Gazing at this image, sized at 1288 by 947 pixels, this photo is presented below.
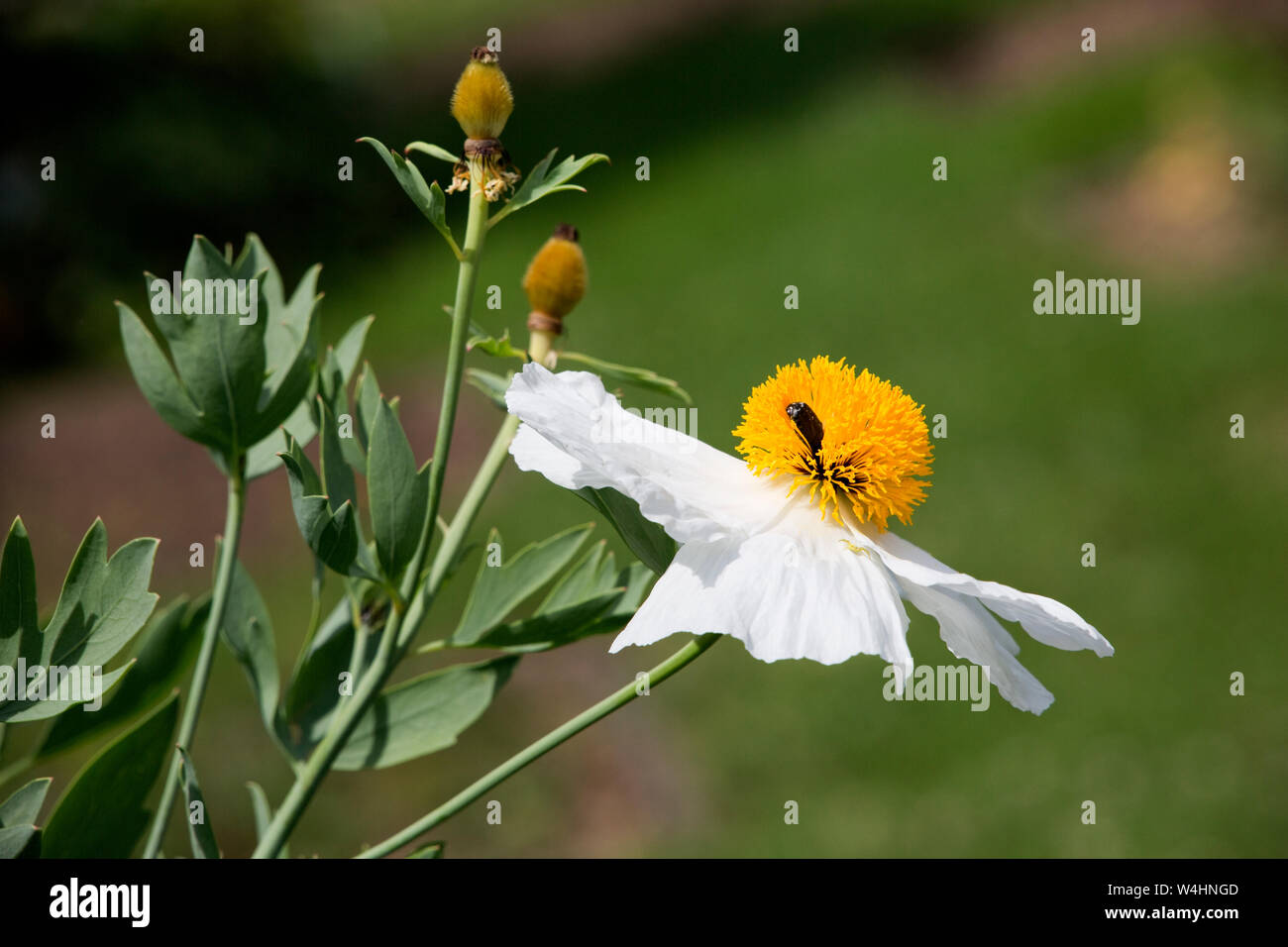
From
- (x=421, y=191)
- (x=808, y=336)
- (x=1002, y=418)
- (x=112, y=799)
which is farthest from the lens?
(x=808, y=336)

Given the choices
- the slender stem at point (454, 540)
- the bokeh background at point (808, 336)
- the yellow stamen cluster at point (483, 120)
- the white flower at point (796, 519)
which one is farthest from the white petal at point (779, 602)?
the bokeh background at point (808, 336)

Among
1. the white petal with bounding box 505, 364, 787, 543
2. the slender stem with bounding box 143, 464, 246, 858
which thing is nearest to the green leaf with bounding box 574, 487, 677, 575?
the white petal with bounding box 505, 364, 787, 543

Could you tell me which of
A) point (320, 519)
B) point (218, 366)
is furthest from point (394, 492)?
point (218, 366)

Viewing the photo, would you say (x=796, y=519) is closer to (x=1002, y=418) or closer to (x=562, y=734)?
(x=562, y=734)

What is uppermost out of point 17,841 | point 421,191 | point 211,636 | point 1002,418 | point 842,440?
point 1002,418

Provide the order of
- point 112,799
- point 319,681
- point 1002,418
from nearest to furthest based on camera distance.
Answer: point 112,799, point 319,681, point 1002,418
